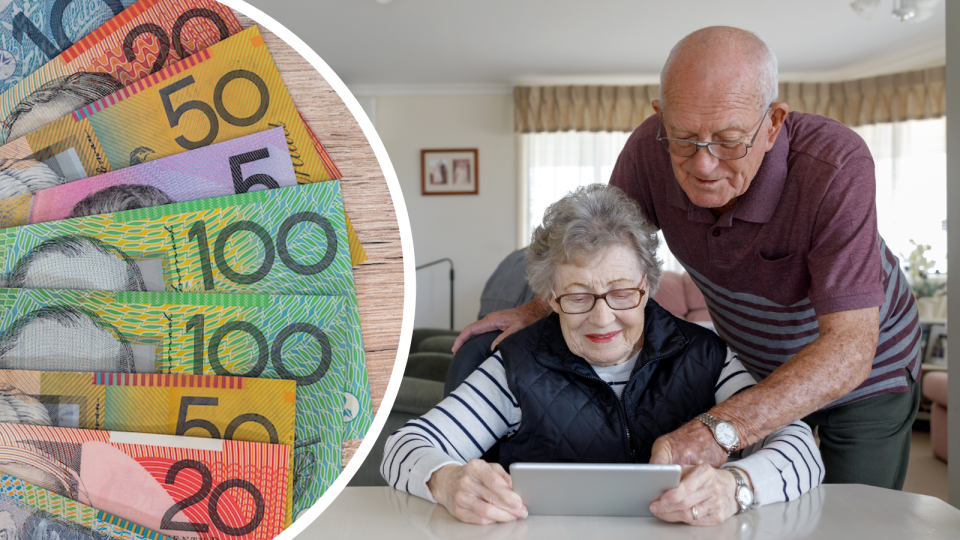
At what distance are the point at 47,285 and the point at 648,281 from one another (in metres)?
1.02

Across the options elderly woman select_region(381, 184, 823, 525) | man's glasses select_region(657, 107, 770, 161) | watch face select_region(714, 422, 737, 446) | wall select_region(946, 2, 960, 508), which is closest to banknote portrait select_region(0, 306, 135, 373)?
elderly woman select_region(381, 184, 823, 525)

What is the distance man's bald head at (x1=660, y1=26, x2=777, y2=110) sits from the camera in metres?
1.02

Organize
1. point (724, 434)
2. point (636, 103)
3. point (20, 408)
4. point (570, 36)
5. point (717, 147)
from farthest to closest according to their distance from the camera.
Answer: point (636, 103) → point (570, 36) → point (717, 147) → point (724, 434) → point (20, 408)

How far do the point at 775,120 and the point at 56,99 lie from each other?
107cm

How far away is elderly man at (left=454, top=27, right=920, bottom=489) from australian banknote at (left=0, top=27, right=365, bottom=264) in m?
0.78

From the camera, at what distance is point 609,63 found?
202 inches

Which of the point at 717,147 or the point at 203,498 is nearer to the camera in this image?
the point at 203,498

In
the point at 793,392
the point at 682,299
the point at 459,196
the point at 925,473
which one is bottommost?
the point at 925,473

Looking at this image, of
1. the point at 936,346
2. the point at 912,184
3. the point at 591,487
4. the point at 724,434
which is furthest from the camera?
the point at 912,184

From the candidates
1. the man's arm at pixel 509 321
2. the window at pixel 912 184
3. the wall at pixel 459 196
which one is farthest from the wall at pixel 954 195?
the wall at pixel 459 196

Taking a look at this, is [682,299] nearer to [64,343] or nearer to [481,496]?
[481,496]

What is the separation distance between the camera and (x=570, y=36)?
444 cm

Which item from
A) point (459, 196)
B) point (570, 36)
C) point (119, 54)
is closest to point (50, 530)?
point (119, 54)

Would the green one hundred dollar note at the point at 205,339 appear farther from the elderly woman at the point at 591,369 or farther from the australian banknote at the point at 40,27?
the elderly woman at the point at 591,369
